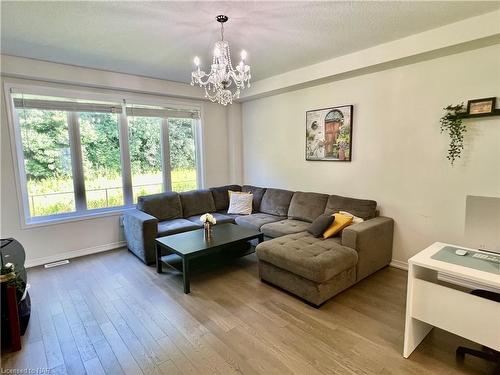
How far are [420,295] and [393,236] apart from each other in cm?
158

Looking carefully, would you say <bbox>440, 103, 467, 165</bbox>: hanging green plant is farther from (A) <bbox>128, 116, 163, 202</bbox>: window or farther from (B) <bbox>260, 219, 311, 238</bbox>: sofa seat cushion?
(A) <bbox>128, 116, 163, 202</bbox>: window

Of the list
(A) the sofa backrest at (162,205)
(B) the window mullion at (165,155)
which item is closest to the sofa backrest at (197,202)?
(A) the sofa backrest at (162,205)

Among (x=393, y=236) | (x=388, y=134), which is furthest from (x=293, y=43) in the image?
(x=393, y=236)

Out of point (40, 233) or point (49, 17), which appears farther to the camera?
point (40, 233)

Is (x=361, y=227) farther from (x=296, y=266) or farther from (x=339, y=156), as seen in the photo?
(x=339, y=156)

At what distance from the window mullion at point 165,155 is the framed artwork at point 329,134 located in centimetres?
233

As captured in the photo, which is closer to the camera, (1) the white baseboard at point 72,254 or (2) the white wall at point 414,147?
(2) the white wall at point 414,147

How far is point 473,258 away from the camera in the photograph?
1.76m

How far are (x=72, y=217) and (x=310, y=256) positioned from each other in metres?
3.27

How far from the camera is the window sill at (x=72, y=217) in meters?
3.48

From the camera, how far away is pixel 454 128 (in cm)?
275

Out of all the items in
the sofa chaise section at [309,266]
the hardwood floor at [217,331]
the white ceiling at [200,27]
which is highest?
the white ceiling at [200,27]

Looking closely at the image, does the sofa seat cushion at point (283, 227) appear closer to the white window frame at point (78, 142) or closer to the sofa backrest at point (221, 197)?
the sofa backrest at point (221, 197)

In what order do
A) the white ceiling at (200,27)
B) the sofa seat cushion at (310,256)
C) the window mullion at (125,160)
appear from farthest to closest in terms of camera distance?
the window mullion at (125,160)
the sofa seat cushion at (310,256)
the white ceiling at (200,27)
